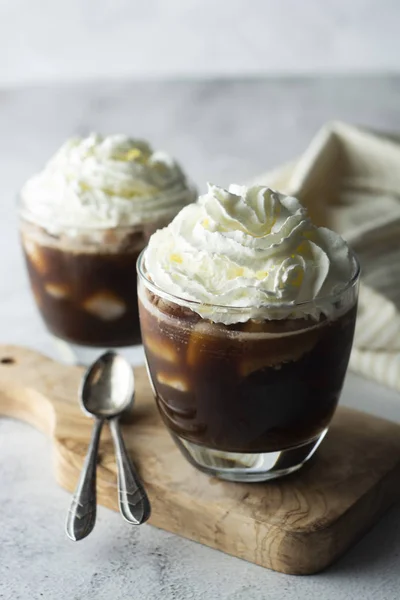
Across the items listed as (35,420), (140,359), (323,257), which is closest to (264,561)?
(323,257)

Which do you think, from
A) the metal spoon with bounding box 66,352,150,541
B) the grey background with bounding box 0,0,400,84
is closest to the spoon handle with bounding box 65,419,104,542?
the metal spoon with bounding box 66,352,150,541

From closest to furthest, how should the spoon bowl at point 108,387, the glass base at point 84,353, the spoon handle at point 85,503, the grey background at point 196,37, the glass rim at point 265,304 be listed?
1. the glass rim at point 265,304
2. the spoon handle at point 85,503
3. the spoon bowl at point 108,387
4. the glass base at point 84,353
5. the grey background at point 196,37

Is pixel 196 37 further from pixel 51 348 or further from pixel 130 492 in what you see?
pixel 130 492

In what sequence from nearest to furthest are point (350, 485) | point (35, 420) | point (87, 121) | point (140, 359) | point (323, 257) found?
point (323, 257), point (350, 485), point (35, 420), point (140, 359), point (87, 121)

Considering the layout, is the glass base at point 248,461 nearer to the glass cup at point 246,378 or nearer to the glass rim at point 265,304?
the glass cup at point 246,378

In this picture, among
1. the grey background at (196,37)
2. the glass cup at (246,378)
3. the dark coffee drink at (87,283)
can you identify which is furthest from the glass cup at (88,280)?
the grey background at (196,37)

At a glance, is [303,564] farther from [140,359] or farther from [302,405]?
[140,359]
